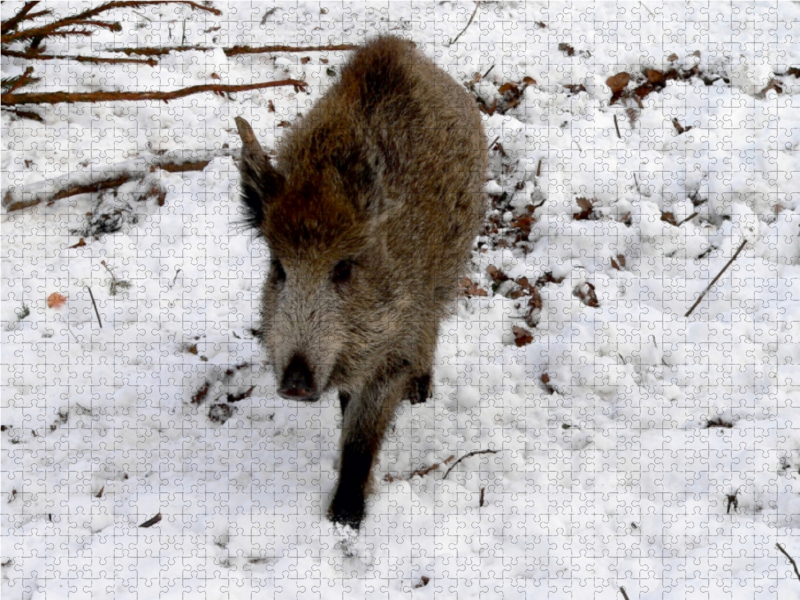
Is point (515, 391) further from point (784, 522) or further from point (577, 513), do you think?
point (784, 522)

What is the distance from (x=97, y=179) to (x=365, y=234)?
2.78 metres

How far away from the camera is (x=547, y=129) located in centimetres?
584

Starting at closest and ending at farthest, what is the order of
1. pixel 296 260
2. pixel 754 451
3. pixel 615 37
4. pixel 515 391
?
1. pixel 296 260
2. pixel 754 451
3. pixel 515 391
4. pixel 615 37

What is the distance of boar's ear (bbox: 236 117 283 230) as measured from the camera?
331cm

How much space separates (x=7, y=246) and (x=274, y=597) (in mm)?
3025

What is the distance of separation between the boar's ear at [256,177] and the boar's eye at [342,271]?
0.42m

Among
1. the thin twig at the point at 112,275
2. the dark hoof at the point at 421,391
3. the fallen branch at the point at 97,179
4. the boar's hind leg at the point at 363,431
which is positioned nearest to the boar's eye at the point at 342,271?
the boar's hind leg at the point at 363,431

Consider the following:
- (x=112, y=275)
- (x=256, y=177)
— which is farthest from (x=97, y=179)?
(x=256, y=177)

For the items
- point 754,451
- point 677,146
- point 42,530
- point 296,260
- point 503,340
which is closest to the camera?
point 296,260

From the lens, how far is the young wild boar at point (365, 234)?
10.4 ft

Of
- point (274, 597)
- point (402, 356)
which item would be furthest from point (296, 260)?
point (274, 597)

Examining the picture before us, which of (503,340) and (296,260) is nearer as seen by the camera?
(296,260)
